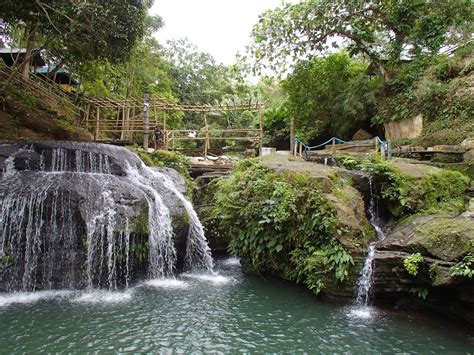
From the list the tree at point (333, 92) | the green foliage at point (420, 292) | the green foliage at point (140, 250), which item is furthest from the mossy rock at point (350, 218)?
the tree at point (333, 92)

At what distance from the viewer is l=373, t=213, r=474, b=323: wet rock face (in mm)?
6824

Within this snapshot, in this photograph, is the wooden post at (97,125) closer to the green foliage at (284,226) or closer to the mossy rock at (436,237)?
the green foliage at (284,226)

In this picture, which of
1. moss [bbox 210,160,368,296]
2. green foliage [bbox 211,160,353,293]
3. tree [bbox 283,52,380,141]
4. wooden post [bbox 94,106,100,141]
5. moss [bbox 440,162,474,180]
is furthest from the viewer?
wooden post [bbox 94,106,100,141]

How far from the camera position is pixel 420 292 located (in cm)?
732

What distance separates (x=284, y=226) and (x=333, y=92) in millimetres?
12676

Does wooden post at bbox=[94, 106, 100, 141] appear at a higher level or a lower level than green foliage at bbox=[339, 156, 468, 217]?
higher

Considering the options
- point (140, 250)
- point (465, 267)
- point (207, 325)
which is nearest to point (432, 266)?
point (465, 267)

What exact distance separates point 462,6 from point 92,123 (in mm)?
20645

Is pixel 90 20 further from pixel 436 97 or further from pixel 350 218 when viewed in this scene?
pixel 436 97

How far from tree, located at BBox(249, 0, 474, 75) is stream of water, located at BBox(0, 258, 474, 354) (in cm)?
1397

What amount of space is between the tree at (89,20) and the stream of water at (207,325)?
796 centimetres

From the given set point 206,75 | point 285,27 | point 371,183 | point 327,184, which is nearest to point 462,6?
point 285,27

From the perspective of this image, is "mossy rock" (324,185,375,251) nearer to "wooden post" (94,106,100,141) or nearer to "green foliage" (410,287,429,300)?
"green foliage" (410,287,429,300)

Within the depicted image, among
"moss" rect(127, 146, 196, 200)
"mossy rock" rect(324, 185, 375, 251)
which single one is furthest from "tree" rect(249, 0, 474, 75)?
"mossy rock" rect(324, 185, 375, 251)
